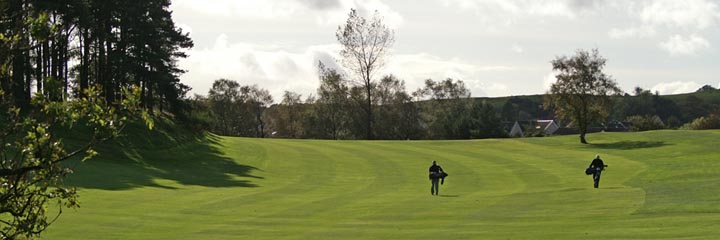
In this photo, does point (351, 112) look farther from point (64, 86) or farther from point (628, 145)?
point (64, 86)

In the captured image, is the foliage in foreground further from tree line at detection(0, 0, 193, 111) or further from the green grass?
tree line at detection(0, 0, 193, 111)

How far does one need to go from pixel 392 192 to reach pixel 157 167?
19466 millimetres

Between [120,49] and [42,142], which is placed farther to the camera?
[120,49]

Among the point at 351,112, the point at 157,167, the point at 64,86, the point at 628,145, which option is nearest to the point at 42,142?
the point at 64,86

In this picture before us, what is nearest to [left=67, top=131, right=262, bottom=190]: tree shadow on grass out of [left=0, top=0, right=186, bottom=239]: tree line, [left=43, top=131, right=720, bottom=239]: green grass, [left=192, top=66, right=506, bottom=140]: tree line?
[left=43, top=131, right=720, bottom=239]: green grass

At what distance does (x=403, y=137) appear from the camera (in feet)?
409

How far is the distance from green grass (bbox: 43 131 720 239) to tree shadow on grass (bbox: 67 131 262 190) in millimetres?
130

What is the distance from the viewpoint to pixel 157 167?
4981cm

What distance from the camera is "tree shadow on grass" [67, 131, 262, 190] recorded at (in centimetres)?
3962

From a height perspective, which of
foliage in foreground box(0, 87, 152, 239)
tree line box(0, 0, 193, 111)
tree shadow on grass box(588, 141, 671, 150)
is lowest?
tree shadow on grass box(588, 141, 671, 150)

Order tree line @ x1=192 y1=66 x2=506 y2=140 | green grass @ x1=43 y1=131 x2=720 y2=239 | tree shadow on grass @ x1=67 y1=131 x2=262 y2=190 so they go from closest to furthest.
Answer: green grass @ x1=43 y1=131 x2=720 y2=239 → tree shadow on grass @ x1=67 y1=131 x2=262 y2=190 → tree line @ x1=192 y1=66 x2=506 y2=140

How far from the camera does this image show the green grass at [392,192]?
22.0 meters

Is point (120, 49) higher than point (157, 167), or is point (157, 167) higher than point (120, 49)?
point (120, 49)

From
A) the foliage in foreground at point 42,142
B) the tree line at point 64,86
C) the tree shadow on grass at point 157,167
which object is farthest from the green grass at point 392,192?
the foliage in foreground at point 42,142
